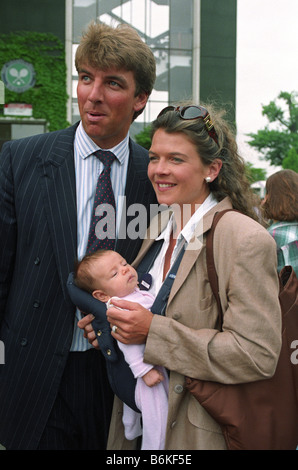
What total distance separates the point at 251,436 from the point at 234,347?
37cm

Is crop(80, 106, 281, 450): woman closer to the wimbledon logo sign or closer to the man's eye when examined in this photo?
the man's eye

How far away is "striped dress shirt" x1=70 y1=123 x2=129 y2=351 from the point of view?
259 cm

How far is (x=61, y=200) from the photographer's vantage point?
8.41 ft

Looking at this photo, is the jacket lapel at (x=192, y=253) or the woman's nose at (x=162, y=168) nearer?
the jacket lapel at (x=192, y=253)

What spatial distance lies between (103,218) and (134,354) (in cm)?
79

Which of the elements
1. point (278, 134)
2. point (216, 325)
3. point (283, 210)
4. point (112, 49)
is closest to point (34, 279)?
point (216, 325)

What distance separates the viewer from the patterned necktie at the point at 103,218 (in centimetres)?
256

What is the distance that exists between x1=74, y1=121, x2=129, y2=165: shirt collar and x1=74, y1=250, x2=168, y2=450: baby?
64 centimetres

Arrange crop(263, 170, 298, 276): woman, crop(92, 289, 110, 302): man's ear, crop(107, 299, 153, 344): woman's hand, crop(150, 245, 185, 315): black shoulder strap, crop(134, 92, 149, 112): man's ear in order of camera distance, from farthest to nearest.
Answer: crop(263, 170, 298, 276): woman → crop(134, 92, 149, 112): man's ear → crop(92, 289, 110, 302): man's ear → crop(150, 245, 185, 315): black shoulder strap → crop(107, 299, 153, 344): woman's hand

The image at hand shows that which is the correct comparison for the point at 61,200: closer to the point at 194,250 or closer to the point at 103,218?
the point at 103,218

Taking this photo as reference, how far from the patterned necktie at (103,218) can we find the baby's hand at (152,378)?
0.74 meters

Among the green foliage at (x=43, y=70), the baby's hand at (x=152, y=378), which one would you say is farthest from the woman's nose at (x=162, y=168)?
the green foliage at (x=43, y=70)

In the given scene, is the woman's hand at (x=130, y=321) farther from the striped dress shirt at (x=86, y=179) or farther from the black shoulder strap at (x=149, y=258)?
the striped dress shirt at (x=86, y=179)

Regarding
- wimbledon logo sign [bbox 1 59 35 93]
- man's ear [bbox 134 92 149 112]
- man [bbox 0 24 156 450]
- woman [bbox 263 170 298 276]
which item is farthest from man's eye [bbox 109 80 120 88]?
wimbledon logo sign [bbox 1 59 35 93]
